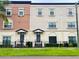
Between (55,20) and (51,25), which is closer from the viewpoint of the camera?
(51,25)

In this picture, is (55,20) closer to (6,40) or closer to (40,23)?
(40,23)

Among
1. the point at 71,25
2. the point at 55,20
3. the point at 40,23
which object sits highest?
the point at 55,20

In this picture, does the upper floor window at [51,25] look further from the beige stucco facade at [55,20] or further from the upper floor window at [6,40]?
the upper floor window at [6,40]

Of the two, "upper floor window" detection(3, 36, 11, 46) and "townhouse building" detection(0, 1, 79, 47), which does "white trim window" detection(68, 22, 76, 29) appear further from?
"upper floor window" detection(3, 36, 11, 46)

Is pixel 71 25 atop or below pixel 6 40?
atop

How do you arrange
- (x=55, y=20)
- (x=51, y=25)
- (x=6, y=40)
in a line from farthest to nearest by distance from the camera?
(x=55, y=20)
(x=51, y=25)
(x=6, y=40)

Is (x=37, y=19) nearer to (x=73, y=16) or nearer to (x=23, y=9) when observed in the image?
(x=23, y=9)

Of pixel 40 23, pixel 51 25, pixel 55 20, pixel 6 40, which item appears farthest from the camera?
pixel 55 20

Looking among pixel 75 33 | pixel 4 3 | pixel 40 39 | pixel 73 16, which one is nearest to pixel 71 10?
pixel 73 16

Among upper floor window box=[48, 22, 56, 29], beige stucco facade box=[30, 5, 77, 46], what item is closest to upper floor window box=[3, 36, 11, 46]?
beige stucco facade box=[30, 5, 77, 46]

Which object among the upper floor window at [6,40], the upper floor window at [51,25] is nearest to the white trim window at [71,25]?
the upper floor window at [51,25]

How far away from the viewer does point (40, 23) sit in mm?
51781

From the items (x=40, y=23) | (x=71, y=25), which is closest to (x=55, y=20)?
(x=40, y=23)

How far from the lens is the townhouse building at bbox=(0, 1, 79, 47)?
50875 millimetres
